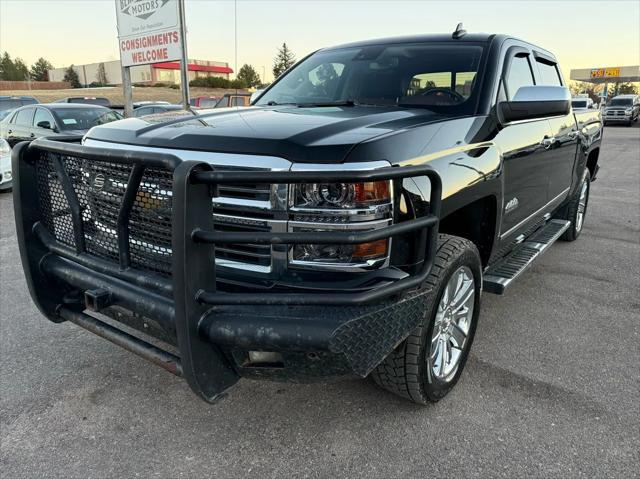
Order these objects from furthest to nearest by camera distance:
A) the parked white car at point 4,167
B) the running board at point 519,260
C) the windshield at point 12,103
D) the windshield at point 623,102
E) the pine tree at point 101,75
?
the pine tree at point 101,75 → the windshield at point 623,102 → the windshield at point 12,103 → the parked white car at point 4,167 → the running board at point 519,260

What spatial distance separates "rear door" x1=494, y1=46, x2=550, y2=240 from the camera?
3.15 meters

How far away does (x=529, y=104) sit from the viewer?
2.96 m

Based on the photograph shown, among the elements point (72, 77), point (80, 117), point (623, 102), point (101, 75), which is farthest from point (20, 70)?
point (80, 117)

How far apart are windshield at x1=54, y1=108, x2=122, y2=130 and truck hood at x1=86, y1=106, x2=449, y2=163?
24.7ft

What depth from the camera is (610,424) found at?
2.53 metres

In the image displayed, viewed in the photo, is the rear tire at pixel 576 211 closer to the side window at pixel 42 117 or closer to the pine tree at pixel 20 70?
the side window at pixel 42 117

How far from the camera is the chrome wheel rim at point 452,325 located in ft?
8.46

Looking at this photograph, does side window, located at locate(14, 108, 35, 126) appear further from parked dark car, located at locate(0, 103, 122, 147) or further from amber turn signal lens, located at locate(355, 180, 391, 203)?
amber turn signal lens, located at locate(355, 180, 391, 203)

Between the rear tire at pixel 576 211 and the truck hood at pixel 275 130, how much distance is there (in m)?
3.35

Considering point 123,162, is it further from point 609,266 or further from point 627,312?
point 609,266

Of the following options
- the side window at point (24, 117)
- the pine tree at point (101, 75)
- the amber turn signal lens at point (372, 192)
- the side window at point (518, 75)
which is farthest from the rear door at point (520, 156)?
the pine tree at point (101, 75)

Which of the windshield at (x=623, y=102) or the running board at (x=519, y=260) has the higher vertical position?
the windshield at (x=623, y=102)

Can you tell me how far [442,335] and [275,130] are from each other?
53.4 inches

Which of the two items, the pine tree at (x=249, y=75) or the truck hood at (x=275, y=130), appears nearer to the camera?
the truck hood at (x=275, y=130)
